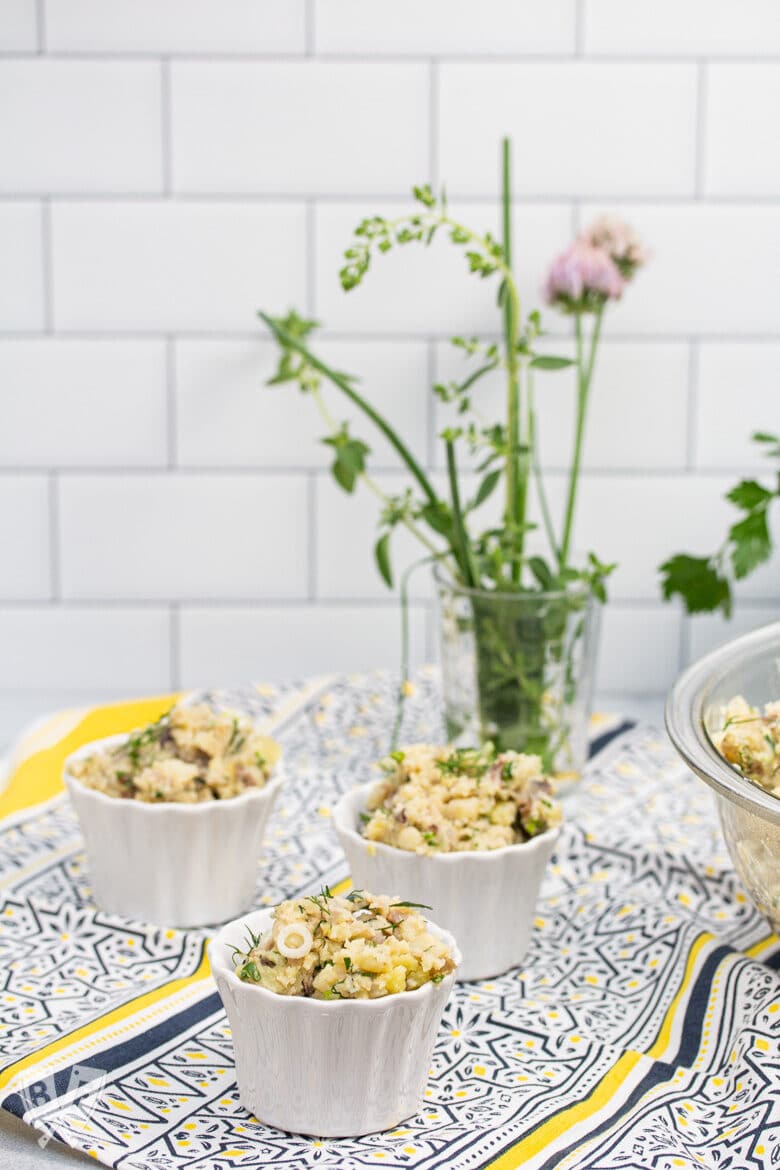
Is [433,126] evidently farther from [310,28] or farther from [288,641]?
[288,641]

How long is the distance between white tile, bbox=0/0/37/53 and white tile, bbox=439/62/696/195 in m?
0.44

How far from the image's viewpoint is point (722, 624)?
5.35 feet

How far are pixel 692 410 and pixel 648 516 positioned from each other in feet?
0.42

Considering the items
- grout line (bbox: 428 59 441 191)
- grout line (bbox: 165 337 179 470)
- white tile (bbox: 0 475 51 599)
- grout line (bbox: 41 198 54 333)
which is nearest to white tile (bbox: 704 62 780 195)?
grout line (bbox: 428 59 441 191)

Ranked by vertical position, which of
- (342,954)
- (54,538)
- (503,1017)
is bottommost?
(503,1017)

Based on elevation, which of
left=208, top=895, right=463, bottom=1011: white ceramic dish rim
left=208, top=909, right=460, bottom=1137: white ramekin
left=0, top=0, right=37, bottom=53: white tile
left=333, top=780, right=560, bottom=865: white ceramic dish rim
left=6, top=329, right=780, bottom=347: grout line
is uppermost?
left=0, top=0, right=37, bottom=53: white tile

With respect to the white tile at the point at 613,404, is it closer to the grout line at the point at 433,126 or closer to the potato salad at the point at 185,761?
the grout line at the point at 433,126

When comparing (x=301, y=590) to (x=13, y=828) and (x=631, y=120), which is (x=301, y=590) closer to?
(x=13, y=828)

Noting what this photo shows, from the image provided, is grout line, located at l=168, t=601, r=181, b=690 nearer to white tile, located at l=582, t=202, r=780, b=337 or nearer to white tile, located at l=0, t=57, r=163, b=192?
white tile, located at l=0, t=57, r=163, b=192

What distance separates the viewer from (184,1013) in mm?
897

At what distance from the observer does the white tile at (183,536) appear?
5.18 feet

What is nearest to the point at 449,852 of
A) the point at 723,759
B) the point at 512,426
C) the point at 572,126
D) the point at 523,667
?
the point at 723,759

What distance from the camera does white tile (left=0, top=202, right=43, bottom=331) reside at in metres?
1.52

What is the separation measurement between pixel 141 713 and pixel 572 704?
1.50 feet
